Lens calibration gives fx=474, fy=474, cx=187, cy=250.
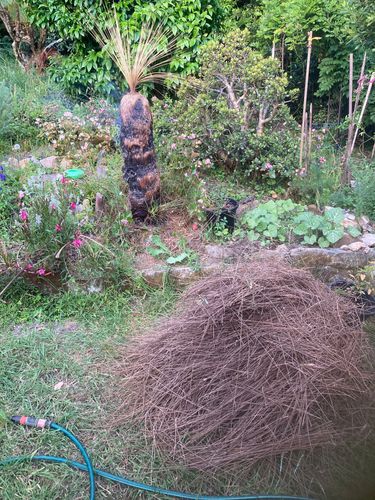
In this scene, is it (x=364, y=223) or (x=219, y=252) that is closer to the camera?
(x=219, y=252)

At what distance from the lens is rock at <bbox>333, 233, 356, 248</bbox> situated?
381 cm

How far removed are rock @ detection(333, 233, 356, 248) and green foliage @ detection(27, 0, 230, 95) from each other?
3580 millimetres

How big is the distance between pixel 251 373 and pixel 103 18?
5.30m

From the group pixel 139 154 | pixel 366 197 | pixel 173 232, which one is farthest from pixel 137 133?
pixel 366 197

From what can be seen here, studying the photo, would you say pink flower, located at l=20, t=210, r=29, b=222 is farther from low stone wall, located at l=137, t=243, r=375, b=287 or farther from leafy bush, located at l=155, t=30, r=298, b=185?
leafy bush, located at l=155, t=30, r=298, b=185

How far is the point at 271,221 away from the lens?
12.7ft

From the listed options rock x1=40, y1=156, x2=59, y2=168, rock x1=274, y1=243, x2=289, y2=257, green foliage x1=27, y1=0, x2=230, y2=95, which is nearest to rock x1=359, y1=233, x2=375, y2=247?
rock x1=274, y1=243, x2=289, y2=257

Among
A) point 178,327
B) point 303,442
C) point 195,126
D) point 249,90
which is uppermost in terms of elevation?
point 249,90

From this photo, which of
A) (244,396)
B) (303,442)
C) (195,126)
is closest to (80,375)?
(244,396)

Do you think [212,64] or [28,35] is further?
[28,35]

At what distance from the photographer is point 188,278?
11.6ft

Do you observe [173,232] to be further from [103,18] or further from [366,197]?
[103,18]

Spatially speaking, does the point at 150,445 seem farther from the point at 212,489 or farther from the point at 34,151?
the point at 34,151

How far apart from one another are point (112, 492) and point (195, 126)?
3.48m
